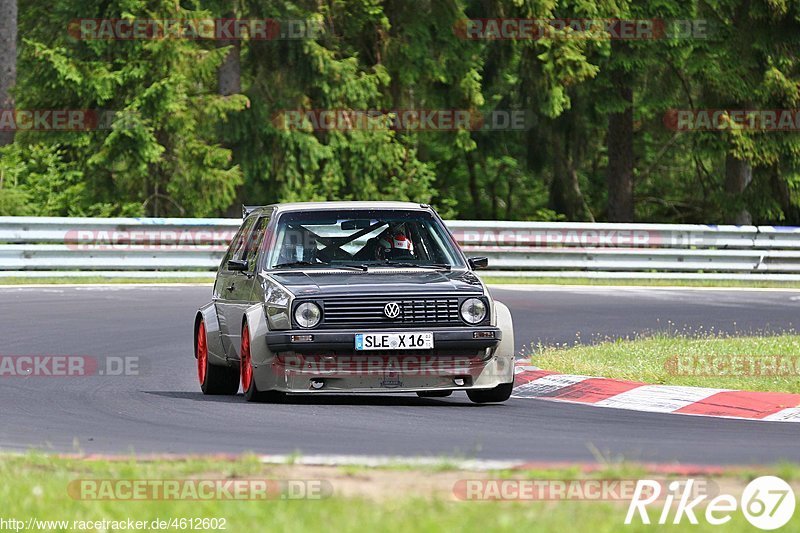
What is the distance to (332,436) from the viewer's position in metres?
9.52

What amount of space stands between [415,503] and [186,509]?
3.12 ft

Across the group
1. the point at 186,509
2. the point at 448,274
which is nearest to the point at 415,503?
the point at 186,509

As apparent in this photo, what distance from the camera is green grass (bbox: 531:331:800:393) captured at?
13.4 m

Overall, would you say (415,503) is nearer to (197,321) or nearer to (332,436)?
(332,436)

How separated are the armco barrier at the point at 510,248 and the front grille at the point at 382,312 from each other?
15599 mm

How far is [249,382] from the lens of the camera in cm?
1188
